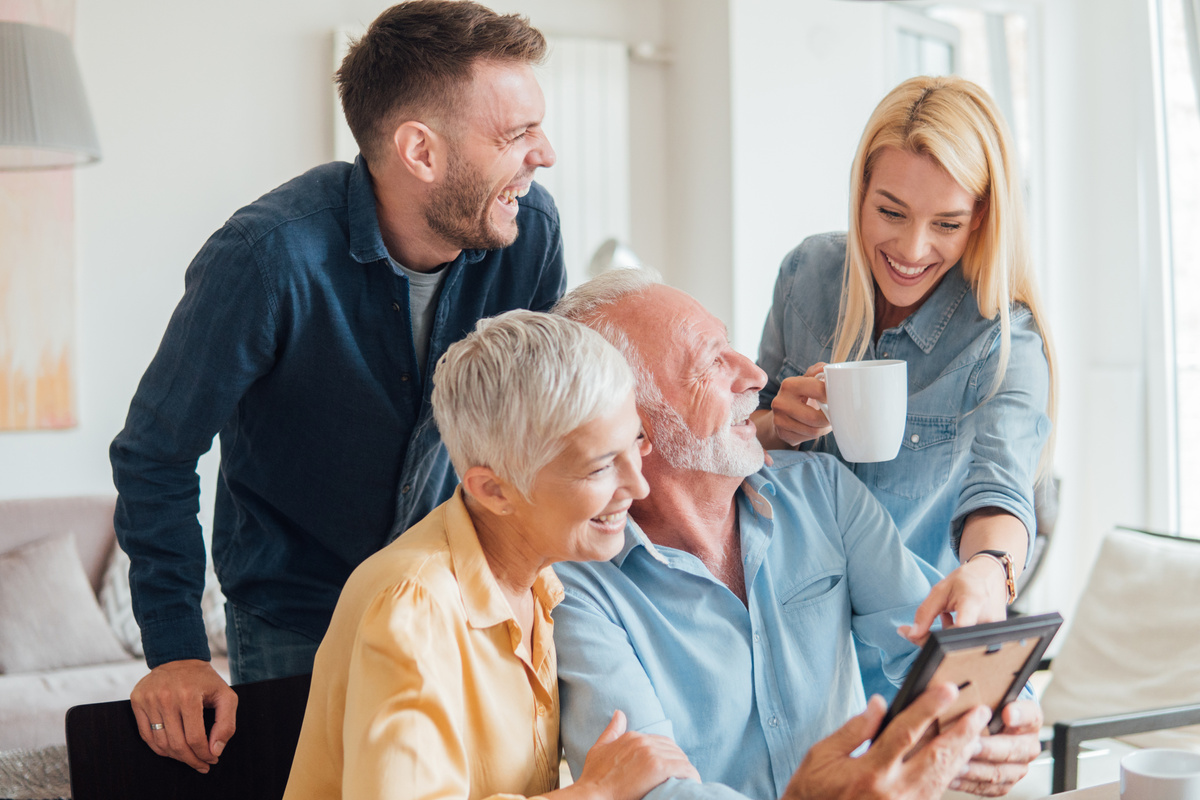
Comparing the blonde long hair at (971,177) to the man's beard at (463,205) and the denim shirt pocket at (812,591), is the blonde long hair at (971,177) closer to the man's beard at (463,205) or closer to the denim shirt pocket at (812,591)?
the denim shirt pocket at (812,591)

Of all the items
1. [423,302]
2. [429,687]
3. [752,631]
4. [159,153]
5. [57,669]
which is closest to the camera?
[429,687]

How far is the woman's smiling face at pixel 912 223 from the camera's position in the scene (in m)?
1.53

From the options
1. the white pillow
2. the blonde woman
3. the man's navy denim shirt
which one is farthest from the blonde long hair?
the white pillow

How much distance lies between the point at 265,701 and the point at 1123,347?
174 inches

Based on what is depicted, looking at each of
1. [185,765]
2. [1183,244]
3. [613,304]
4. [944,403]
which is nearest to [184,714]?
[185,765]

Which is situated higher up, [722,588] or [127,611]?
[722,588]

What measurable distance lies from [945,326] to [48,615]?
10.3ft

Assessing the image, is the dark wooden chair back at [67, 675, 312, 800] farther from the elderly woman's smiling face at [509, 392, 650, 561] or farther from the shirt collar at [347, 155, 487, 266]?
the shirt collar at [347, 155, 487, 266]

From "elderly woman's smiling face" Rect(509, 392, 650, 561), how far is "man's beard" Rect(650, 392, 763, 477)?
28cm

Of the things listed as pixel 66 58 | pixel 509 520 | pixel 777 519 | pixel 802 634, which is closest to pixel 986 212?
pixel 777 519

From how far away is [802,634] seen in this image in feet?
4.90

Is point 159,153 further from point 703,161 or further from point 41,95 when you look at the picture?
point 703,161

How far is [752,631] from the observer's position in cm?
146

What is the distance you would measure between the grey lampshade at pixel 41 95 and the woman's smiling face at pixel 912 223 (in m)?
2.59
